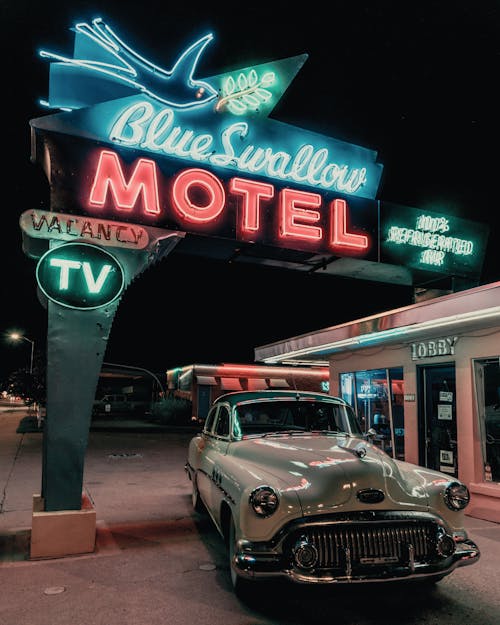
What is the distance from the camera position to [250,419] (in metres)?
6.09

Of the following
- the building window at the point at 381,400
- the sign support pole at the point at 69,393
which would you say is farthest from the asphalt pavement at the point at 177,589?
the building window at the point at 381,400

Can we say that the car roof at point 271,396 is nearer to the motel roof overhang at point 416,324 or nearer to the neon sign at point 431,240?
the motel roof overhang at point 416,324

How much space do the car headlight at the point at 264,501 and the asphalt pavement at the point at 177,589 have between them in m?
0.65

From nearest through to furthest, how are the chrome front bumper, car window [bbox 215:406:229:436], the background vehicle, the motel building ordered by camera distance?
1. the chrome front bumper
2. car window [bbox 215:406:229:436]
3. the motel building
4. the background vehicle

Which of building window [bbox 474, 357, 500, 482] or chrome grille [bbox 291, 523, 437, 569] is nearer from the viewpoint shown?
chrome grille [bbox 291, 523, 437, 569]

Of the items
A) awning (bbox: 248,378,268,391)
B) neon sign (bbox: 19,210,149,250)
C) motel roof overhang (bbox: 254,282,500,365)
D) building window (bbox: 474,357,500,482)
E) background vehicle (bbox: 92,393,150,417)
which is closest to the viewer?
neon sign (bbox: 19,210,149,250)

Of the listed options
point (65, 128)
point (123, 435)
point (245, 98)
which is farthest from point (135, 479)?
Result: point (123, 435)

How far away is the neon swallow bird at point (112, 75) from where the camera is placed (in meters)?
7.20

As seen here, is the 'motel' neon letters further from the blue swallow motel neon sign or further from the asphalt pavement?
the asphalt pavement

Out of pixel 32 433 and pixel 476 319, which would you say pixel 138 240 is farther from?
pixel 32 433

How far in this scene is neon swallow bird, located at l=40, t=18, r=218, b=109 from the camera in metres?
7.20

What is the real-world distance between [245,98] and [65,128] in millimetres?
3208

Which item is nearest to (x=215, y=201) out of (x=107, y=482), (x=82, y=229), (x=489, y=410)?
(x=82, y=229)

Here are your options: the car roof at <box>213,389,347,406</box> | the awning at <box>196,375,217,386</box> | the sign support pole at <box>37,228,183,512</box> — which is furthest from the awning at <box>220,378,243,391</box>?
the sign support pole at <box>37,228,183,512</box>
